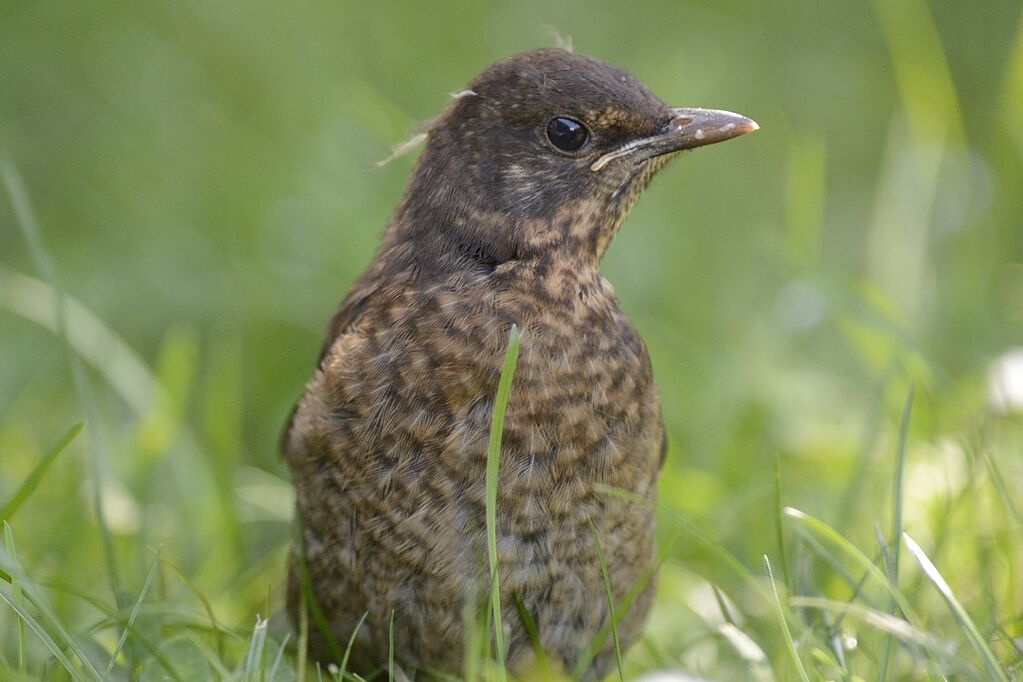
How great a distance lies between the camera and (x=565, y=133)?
3170 millimetres

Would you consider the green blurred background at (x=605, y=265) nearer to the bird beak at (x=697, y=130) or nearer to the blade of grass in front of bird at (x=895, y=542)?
the blade of grass in front of bird at (x=895, y=542)

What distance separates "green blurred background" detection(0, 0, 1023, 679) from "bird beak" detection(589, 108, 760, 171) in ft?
2.72

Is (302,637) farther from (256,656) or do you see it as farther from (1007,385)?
(1007,385)

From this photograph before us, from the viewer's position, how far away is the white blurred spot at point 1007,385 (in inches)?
145

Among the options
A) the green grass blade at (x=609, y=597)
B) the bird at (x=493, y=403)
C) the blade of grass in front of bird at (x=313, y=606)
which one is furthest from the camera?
the blade of grass in front of bird at (x=313, y=606)

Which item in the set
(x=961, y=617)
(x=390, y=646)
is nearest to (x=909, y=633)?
(x=961, y=617)

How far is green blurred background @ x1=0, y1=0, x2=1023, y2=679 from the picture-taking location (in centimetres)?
388

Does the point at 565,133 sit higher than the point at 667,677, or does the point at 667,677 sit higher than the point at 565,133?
the point at 565,133

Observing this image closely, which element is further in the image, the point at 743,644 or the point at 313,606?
the point at 313,606

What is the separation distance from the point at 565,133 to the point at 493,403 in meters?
0.67

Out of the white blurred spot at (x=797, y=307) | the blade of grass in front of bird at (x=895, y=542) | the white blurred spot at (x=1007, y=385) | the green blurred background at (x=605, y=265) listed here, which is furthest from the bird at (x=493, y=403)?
the white blurred spot at (x=797, y=307)

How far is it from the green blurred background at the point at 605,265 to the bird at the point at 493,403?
0.40 meters

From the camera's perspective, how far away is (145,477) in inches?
155

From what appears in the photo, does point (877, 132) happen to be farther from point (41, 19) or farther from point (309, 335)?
point (41, 19)
